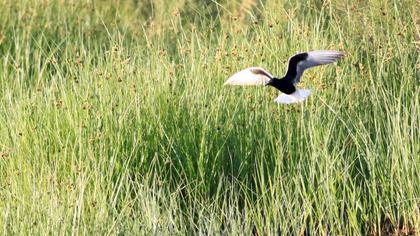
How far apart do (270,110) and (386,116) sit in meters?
0.54

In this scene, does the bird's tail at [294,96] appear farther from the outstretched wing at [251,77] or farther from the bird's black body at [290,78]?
the outstretched wing at [251,77]

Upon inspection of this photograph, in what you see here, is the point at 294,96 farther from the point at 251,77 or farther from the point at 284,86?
the point at 251,77

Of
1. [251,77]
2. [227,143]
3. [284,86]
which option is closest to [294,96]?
[284,86]

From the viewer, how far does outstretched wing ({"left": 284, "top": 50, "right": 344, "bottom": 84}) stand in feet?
14.9

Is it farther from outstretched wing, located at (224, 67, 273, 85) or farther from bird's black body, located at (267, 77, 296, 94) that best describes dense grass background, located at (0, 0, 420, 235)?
outstretched wing, located at (224, 67, 273, 85)

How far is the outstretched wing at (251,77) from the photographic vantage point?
14.5ft

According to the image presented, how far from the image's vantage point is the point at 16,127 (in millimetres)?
5367

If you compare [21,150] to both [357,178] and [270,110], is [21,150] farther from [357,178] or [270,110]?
[357,178]

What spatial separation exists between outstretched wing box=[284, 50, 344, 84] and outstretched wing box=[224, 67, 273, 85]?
0.14 m

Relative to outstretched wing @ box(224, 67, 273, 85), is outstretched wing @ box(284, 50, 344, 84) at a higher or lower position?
higher

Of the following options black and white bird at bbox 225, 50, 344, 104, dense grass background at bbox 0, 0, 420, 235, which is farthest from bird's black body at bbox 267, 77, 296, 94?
dense grass background at bbox 0, 0, 420, 235

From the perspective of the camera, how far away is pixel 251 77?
4.43 m

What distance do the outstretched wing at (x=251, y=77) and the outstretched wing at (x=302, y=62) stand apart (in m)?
0.14

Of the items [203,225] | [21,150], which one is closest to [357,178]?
[203,225]
